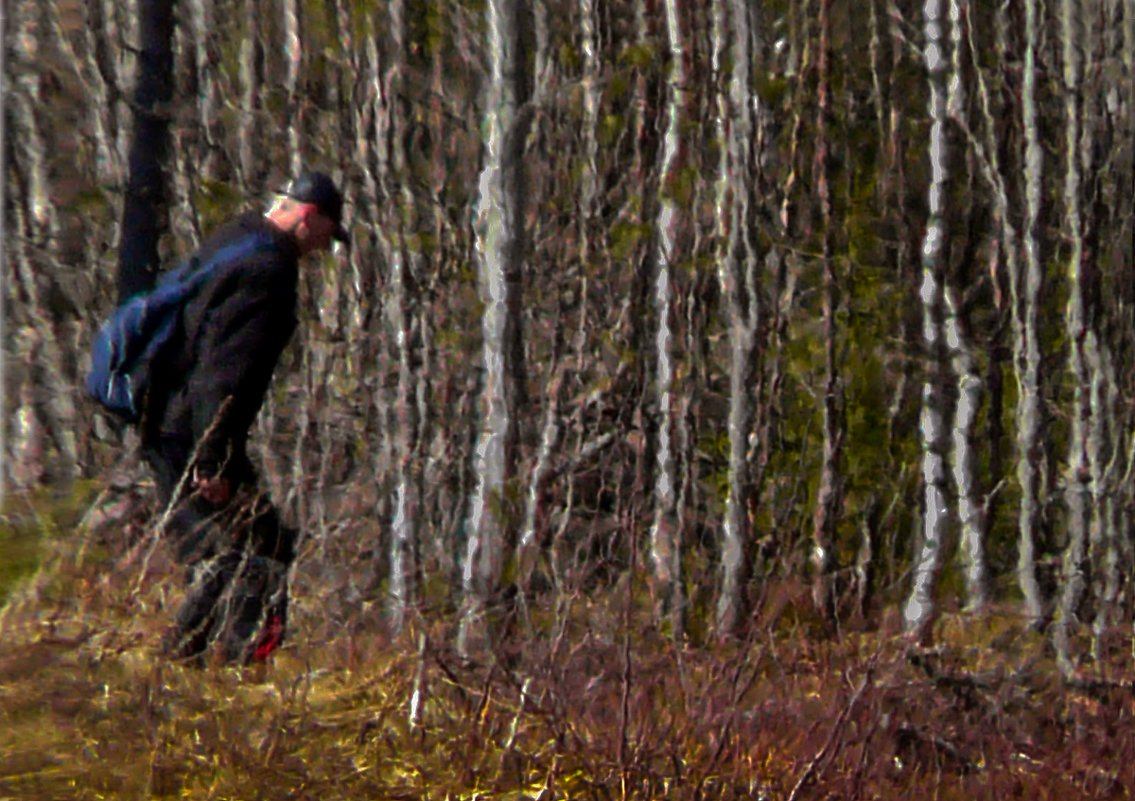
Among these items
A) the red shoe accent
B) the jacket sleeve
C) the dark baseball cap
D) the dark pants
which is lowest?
the red shoe accent

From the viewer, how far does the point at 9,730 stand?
4.97 meters

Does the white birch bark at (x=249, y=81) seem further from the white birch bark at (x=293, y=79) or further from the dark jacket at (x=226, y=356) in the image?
the dark jacket at (x=226, y=356)

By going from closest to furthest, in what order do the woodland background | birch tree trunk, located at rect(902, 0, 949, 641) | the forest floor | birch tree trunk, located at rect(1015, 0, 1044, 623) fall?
1. the forest floor
2. the woodland background
3. birch tree trunk, located at rect(902, 0, 949, 641)
4. birch tree trunk, located at rect(1015, 0, 1044, 623)

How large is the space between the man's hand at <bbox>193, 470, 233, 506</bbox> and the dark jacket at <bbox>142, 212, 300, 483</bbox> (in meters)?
0.05

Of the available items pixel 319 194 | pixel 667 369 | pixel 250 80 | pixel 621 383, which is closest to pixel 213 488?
pixel 319 194

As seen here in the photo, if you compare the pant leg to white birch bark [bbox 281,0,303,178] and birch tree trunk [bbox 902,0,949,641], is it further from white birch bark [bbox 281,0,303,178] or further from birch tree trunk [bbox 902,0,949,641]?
white birch bark [bbox 281,0,303,178]

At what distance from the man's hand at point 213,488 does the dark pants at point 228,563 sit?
32 millimetres

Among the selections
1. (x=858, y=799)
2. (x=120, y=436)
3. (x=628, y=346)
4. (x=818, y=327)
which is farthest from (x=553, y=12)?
(x=858, y=799)

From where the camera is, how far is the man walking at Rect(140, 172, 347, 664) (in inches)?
222

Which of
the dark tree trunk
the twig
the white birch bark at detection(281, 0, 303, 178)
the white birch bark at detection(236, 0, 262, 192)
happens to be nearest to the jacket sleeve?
the twig

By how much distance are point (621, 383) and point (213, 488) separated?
5.51 m

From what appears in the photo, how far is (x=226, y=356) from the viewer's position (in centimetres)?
582

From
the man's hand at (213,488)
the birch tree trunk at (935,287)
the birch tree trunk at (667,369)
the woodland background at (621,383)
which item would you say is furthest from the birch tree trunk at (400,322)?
the birch tree trunk at (935,287)

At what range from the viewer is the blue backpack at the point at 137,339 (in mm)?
5883
